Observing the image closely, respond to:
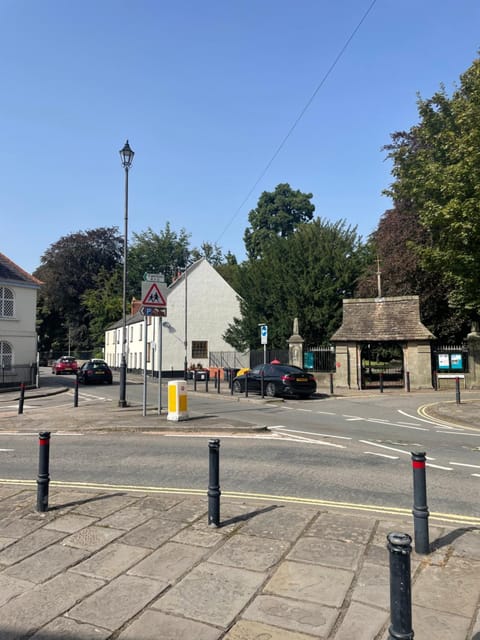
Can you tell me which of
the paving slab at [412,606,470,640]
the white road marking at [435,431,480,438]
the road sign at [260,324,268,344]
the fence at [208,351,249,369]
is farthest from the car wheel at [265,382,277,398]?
the fence at [208,351,249,369]

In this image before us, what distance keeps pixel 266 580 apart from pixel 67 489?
387cm

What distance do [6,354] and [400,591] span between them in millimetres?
32378

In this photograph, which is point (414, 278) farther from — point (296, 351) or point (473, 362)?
point (296, 351)

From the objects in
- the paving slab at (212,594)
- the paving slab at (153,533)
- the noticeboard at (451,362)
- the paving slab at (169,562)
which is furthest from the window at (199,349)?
the paving slab at (212,594)

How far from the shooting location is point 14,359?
3133 centimetres

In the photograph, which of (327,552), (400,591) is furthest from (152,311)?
(400,591)

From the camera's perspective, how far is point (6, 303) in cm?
3109

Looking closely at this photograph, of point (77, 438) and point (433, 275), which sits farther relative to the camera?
point (433, 275)

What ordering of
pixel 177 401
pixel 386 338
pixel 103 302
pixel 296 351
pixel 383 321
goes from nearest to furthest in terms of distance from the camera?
pixel 177 401, pixel 386 338, pixel 383 321, pixel 296 351, pixel 103 302

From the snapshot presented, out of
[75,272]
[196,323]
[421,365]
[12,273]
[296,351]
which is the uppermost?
[75,272]

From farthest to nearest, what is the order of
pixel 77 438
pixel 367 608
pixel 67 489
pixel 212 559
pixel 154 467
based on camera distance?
pixel 77 438, pixel 154 467, pixel 67 489, pixel 212 559, pixel 367 608

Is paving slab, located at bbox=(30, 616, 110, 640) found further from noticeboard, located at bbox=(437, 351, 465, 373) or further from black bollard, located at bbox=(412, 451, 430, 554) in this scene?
noticeboard, located at bbox=(437, 351, 465, 373)

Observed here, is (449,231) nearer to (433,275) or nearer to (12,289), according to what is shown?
(433,275)

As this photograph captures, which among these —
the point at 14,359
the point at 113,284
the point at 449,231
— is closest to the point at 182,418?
Answer: the point at 449,231
